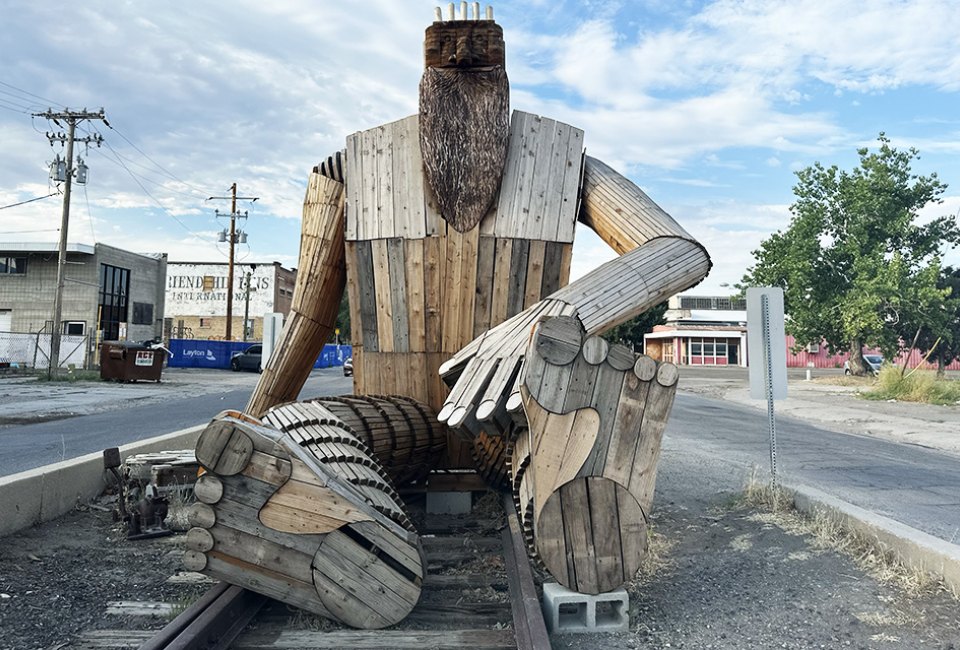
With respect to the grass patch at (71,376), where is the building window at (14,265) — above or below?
above

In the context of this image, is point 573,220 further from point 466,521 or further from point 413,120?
point 466,521

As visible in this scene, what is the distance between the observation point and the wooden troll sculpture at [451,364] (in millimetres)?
2236

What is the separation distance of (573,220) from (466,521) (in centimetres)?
179

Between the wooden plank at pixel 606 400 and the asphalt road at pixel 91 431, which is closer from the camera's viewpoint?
the wooden plank at pixel 606 400

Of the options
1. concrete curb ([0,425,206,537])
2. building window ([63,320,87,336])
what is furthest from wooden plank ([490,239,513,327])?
building window ([63,320,87,336])

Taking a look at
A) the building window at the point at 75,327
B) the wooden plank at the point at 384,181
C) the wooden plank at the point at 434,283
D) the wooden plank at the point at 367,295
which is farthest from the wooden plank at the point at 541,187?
the building window at the point at 75,327

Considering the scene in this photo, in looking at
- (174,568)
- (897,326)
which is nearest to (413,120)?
(174,568)

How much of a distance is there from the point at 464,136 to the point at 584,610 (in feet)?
6.95

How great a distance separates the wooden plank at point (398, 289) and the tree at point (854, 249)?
23.2 meters

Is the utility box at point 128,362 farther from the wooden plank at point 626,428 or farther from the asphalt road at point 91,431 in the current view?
the wooden plank at point 626,428

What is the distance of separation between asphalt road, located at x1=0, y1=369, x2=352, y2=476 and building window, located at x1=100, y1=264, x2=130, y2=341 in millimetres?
17710

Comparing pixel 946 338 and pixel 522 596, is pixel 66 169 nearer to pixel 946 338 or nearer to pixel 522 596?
pixel 522 596

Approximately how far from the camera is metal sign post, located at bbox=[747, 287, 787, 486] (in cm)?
491

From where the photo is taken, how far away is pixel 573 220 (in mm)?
3352
